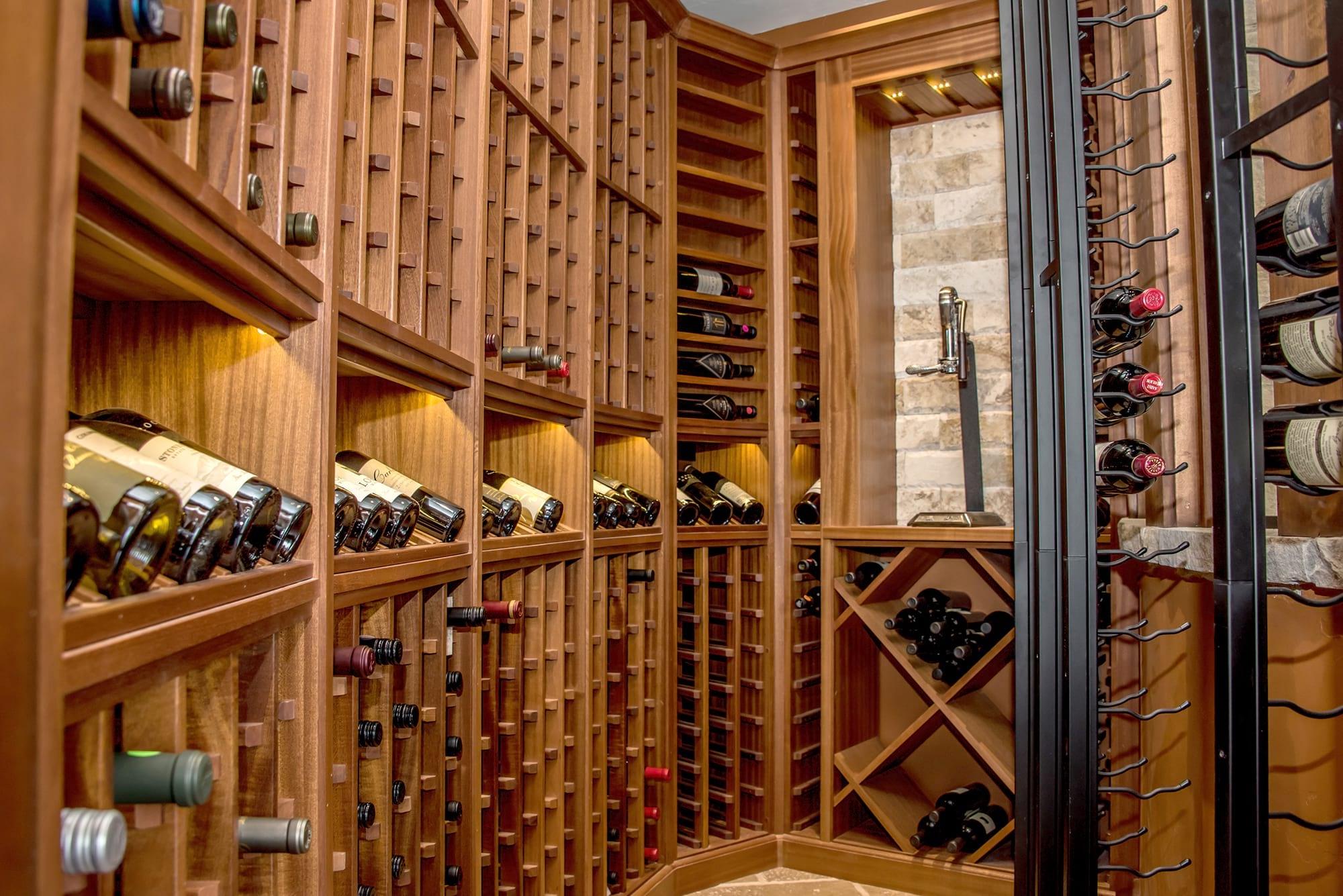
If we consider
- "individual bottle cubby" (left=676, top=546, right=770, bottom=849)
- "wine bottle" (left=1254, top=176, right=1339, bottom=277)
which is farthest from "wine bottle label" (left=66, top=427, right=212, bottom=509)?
"individual bottle cubby" (left=676, top=546, right=770, bottom=849)

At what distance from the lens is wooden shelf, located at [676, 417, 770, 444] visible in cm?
315

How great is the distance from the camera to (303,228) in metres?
1.13

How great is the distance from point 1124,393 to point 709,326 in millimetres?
1867

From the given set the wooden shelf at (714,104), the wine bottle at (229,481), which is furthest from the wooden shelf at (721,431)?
the wine bottle at (229,481)

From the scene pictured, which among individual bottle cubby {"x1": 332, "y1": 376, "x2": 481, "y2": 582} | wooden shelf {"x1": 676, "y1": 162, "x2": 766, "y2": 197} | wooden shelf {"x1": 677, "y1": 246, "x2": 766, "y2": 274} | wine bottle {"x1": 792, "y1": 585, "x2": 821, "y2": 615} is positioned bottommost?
wine bottle {"x1": 792, "y1": 585, "x2": 821, "y2": 615}

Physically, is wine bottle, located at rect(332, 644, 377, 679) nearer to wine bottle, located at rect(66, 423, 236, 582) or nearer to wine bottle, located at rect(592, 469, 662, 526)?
wine bottle, located at rect(66, 423, 236, 582)

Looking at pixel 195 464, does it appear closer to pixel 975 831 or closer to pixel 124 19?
pixel 124 19

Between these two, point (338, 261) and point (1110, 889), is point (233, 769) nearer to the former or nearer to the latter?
point (338, 261)

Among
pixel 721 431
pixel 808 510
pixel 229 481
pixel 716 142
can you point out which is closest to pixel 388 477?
pixel 229 481

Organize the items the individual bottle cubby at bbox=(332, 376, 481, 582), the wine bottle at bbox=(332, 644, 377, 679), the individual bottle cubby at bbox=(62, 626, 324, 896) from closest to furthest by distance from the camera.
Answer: the individual bottle cubby at bbox=(62, 626, 324, 896), the wine bottle at bbox=(332, 644, 377, 679), the individual bottle cubby at bbox=(332, 376, 481, 582)

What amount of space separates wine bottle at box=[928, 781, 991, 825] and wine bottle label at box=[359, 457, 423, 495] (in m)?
2.10

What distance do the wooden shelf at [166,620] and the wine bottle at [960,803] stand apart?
2488 millimetres

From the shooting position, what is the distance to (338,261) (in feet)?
4.16

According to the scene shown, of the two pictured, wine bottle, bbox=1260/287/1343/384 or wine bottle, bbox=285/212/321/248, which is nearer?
wine bottle, bbox=1260/287/1343/384
